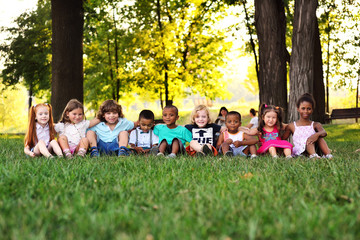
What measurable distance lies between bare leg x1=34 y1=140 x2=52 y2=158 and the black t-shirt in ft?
9.04

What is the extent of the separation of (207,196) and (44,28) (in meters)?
22.7

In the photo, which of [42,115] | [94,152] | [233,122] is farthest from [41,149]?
[233,122]

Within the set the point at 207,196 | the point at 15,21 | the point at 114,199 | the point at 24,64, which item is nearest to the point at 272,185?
the point at 207,196

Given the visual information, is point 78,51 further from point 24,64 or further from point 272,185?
point 24,64

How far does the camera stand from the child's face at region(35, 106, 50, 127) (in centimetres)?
709

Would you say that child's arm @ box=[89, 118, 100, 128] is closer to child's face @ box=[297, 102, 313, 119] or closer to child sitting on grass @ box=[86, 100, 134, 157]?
child sitting on grass @ box=[86, 100, 134, 157]

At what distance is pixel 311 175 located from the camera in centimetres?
444

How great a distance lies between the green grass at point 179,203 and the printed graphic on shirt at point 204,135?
9.41 ft

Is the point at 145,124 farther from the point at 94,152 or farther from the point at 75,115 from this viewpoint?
the point at 75,115

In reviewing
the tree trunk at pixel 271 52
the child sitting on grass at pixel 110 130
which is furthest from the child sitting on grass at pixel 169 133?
the tree trunk at pixel 271 52

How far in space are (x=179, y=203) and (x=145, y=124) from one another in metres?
5.07

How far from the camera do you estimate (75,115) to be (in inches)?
295

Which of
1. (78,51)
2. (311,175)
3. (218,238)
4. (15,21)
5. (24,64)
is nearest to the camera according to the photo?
(218,238)

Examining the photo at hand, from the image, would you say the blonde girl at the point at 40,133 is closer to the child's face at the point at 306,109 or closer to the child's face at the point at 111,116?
the child's face at the point at 111,116
